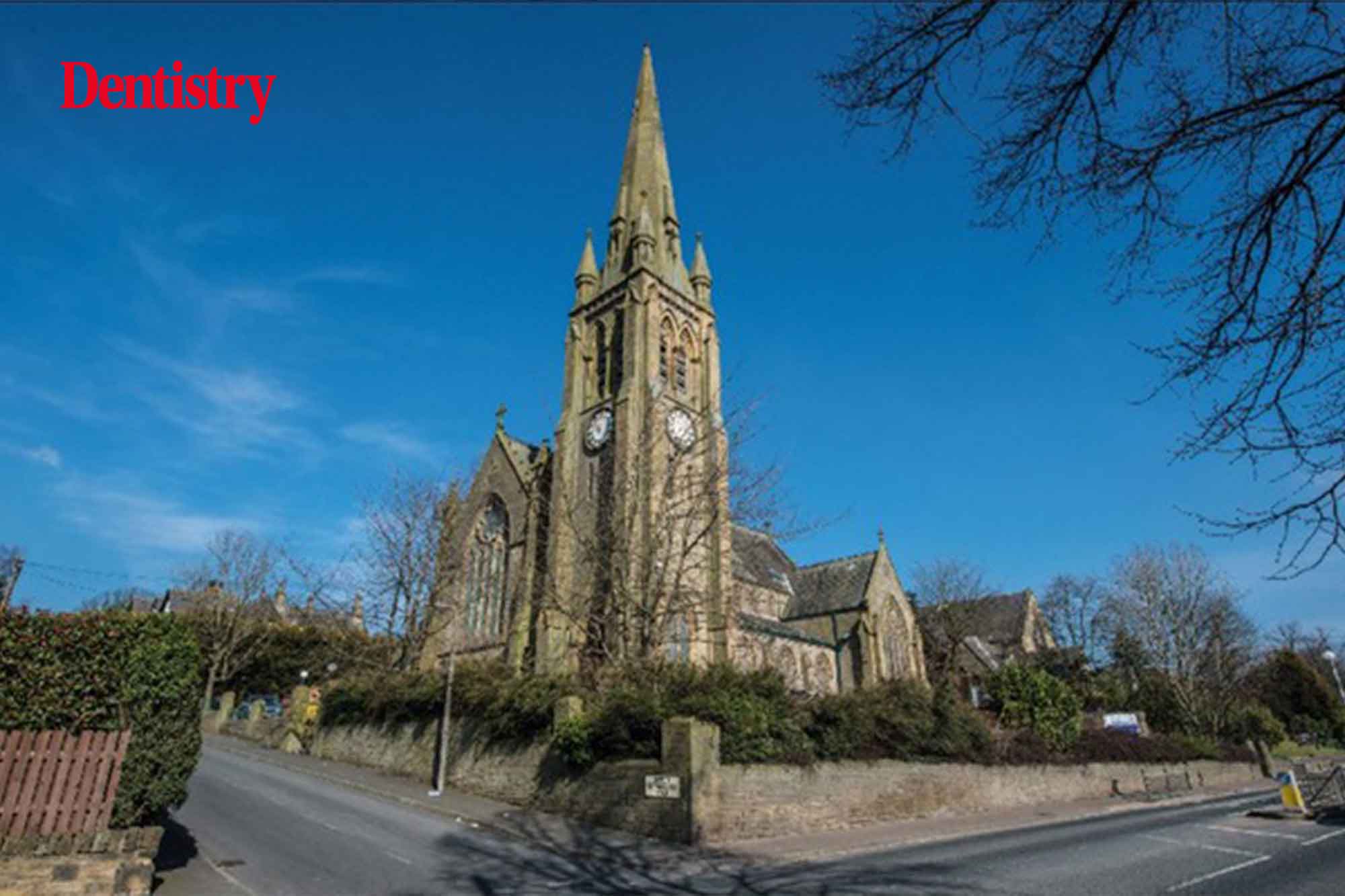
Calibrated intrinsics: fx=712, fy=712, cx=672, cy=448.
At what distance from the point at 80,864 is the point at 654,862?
770cm

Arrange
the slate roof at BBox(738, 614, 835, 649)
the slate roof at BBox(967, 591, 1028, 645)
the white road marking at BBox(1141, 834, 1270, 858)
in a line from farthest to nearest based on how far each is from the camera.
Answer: the slate roof at BBox(967, 591, 1028, 645)
the slate roof at BBox(738, 614, 835, 649)
the white road marking at BBox(1141, 834, 1270, 858)

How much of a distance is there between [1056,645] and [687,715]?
53.7 m

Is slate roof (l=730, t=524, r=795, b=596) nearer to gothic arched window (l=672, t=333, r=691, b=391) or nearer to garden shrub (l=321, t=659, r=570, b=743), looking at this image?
gothic arched window (l=672, t=333, r=691, b=391)

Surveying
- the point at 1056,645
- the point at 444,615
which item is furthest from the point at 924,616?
the point at 444,615

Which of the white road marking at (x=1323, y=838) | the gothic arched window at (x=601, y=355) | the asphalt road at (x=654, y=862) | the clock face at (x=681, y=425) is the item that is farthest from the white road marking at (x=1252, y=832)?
the gothic arched window at (x=601, y=355)

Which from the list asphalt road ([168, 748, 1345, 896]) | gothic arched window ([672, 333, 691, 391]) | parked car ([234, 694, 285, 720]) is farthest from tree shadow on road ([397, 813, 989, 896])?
parked car ([234, 694, 285, 720])

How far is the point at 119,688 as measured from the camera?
9.30 metres

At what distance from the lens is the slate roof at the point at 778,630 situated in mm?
35469

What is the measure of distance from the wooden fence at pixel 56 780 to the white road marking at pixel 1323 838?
2076 centimetres

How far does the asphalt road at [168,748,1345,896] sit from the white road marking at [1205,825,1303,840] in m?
0.07

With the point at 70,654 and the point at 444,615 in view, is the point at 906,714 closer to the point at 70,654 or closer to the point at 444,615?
the point at 70,654

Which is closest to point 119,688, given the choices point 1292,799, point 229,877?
point 229,877

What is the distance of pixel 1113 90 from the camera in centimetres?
435

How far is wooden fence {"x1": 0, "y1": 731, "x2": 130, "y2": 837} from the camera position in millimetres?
8164
